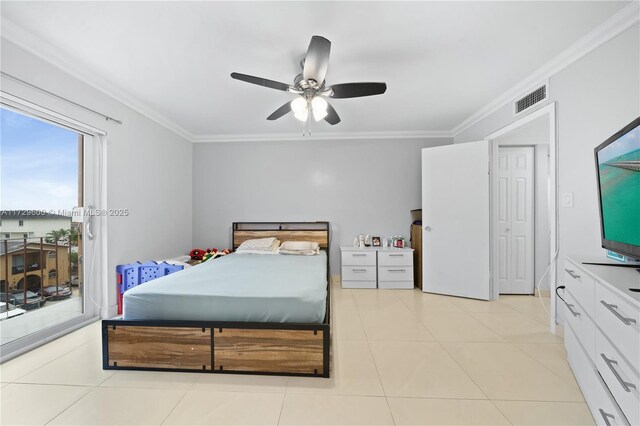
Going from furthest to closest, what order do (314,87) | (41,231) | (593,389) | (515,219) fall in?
(515,219)
(41,231)
(314,87)
(593,389)

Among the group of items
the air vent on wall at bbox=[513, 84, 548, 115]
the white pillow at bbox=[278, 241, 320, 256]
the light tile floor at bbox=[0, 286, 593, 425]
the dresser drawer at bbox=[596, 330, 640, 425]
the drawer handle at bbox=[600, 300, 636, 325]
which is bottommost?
the light tile floor at bbox=[0, 286, 593, 425]

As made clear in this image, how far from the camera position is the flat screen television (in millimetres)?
1291

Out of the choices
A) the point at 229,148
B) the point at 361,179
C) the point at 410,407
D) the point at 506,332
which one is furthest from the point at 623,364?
the point at 229,148

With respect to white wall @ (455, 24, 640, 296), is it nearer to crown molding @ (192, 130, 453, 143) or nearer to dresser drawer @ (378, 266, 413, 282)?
dresser drawer @ (378, 266, 413, 282)

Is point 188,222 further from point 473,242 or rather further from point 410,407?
point 473,242

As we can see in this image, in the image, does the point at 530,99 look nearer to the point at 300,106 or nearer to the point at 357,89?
the point at 357,89

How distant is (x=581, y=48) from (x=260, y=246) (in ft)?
13.1

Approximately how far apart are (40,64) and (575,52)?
4418 mm

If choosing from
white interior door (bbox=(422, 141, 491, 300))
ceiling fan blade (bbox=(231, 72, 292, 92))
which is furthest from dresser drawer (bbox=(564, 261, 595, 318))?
ceiling fan blade (bbox=(231, 72, 292, 92))

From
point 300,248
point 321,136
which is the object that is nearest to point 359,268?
point 300,248

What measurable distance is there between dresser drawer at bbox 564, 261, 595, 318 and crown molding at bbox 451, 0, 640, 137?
1706 mm

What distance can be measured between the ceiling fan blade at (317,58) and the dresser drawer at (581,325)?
7.35 ft

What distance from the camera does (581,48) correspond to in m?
2.09

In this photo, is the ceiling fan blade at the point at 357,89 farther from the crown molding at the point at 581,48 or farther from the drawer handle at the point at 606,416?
the drawer handle at the point at 606,416
